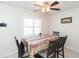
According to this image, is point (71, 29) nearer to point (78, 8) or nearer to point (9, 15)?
point (78, 8)

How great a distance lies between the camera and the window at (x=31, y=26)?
478 centimetres

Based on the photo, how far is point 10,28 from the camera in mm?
3818

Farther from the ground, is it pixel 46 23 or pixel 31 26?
pixel 46 23

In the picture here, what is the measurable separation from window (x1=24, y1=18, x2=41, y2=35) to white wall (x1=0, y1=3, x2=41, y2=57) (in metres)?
0.44

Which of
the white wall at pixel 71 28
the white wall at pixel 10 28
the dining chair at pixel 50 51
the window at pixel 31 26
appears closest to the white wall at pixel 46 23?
the window at pixel 31 26

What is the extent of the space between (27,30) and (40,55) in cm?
254

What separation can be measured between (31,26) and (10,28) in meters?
1.51

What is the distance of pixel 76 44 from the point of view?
4.24 metres

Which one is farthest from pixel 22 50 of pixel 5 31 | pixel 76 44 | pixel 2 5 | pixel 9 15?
pixel 76 44

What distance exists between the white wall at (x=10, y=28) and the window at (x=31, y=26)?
0.44 metres

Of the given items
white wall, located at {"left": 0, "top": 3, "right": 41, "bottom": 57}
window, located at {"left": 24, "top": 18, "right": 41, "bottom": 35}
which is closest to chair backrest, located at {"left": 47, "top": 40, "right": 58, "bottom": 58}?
white wall, located at {"left": 0, "top": 3, "right": 41, "bottom": 57}

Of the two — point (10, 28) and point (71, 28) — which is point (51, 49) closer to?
point (10, 28)

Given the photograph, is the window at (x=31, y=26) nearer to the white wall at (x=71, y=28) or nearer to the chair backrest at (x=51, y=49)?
the white wall at (x=71, y=28)

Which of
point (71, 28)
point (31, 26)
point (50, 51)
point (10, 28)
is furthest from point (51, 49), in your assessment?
point (31, 26)
